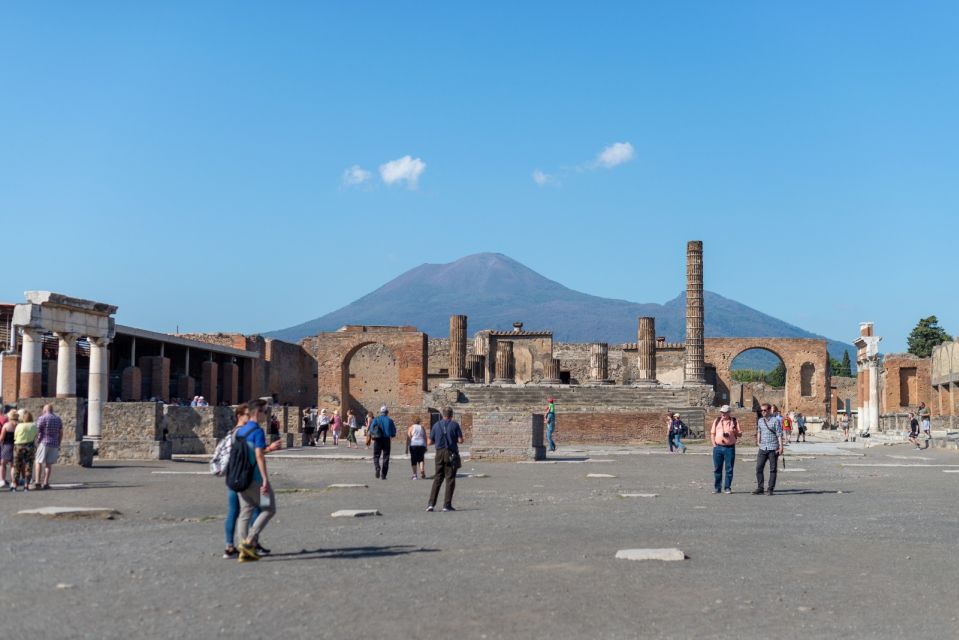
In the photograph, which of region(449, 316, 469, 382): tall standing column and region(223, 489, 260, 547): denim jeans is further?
region(449, 316, 469, 382): tall standing column

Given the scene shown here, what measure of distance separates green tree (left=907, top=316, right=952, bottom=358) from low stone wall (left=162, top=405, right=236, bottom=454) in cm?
7712

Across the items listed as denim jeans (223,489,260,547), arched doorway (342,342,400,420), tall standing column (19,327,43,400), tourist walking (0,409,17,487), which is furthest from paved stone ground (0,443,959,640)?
arched doorway (342,342,400,420)

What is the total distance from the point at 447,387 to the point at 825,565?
3769 centimetres

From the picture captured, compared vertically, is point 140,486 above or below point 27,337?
below

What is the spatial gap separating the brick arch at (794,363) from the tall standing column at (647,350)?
14681mm

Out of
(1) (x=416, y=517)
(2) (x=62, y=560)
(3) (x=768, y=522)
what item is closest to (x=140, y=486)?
(1) (x=416, y=517)

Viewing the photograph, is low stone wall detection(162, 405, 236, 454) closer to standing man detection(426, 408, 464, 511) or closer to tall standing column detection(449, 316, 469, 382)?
standing man detection(426, 408, 464, 511)

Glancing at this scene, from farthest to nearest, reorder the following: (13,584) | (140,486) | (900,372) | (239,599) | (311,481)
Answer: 1. (900,372)
2. (311,481)
3. (140,486)
4. (13,584)
5. (239,599)

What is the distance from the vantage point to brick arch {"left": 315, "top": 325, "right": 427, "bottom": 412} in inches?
2290

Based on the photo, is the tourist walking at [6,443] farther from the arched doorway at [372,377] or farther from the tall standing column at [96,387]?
the arched doorway at [372,377]

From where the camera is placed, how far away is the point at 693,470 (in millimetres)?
22969

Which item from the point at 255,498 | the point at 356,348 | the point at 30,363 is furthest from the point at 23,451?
the point at 356,348

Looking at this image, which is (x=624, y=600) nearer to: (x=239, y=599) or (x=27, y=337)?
(x=239, y=599)

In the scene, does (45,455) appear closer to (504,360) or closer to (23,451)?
(23,451)
